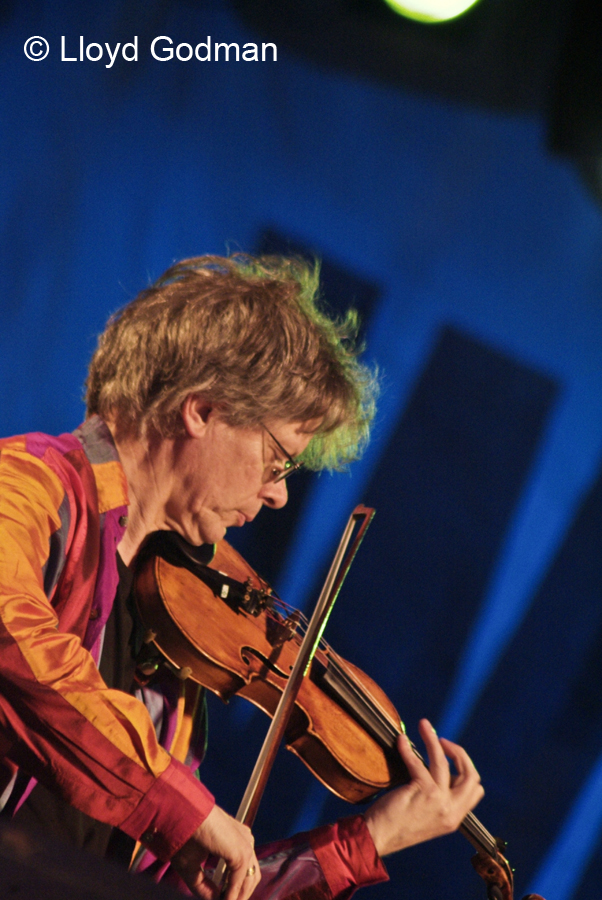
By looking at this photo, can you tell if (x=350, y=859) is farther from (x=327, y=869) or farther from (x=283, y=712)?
(x=283, y=712)

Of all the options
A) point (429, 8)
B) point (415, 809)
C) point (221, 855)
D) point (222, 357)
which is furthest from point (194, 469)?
point (429, 8)

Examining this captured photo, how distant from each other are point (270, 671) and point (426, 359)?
2.87 feet

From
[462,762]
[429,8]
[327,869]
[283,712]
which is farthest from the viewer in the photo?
[429,8]

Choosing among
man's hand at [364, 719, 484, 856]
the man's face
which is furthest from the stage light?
man's hand at [364, 719, 484, 856]

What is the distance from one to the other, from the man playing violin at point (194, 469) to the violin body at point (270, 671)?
6 cm

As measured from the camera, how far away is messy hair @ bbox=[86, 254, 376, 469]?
4.67 ft

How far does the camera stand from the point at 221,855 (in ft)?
3.46

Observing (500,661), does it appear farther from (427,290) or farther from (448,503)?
(427,290)

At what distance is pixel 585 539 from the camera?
185cm

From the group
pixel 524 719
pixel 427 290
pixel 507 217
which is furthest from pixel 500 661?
pixel 507 217

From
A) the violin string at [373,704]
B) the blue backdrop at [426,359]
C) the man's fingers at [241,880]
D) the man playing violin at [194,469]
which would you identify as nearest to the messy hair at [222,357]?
the man playing violin at [194,469]

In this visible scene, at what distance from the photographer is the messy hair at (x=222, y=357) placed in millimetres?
1425

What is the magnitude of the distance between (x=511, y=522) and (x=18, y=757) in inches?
48.0

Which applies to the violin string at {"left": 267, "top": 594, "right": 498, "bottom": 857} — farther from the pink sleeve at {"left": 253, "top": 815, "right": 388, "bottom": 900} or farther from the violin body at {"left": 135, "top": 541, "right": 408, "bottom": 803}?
the pink sleeve at {"left": 253, "top": 815, "right": 388, "bottom": 900}
